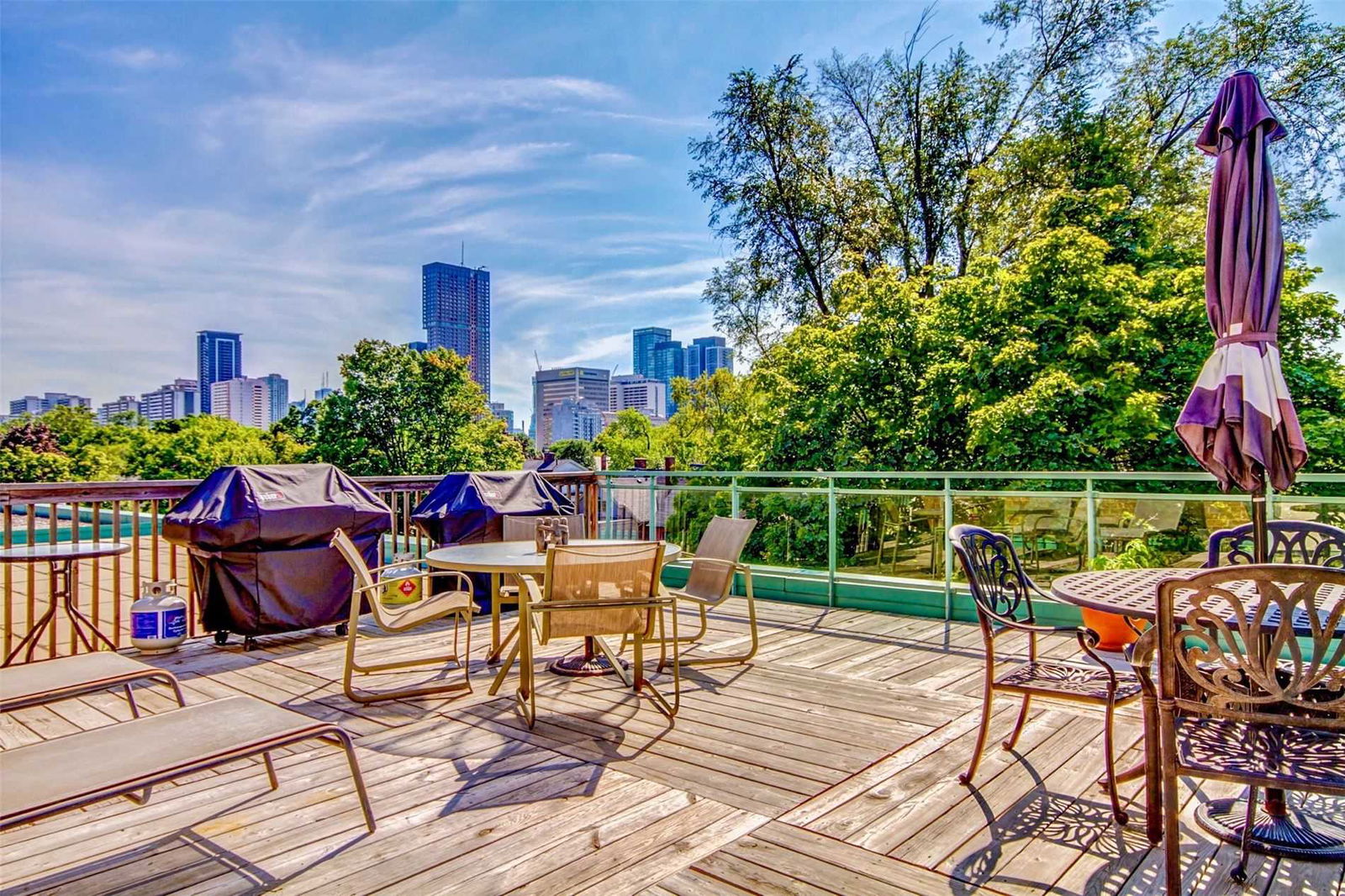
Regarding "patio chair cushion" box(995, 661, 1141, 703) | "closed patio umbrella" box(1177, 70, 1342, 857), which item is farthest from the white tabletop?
"closed patio umbrella" box(1177, 70, 1342, 857)

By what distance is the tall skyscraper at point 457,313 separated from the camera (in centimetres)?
13038

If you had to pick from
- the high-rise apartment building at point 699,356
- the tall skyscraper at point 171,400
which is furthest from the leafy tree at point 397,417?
the tall skyscraper at point 171,400

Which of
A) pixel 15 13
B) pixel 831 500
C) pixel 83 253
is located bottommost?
pixel 831 500

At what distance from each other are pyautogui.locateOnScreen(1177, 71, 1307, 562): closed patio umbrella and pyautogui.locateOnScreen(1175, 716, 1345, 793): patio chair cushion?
747 millimetres

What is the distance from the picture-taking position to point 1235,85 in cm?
275

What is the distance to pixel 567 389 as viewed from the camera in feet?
414

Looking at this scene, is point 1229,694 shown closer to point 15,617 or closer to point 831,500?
point 831,500

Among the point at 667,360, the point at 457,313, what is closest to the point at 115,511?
the point at 667,360

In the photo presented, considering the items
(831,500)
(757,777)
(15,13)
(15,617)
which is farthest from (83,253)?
(757,777)

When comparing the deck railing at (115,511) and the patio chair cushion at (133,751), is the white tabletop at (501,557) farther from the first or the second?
the deck railing at (115,511)

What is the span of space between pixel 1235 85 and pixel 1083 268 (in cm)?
992

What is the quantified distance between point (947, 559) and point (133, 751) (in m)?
5.26

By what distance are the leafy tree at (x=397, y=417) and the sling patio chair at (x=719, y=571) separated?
2443 cm

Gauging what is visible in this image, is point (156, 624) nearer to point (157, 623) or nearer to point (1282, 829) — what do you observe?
point (157, 623)
